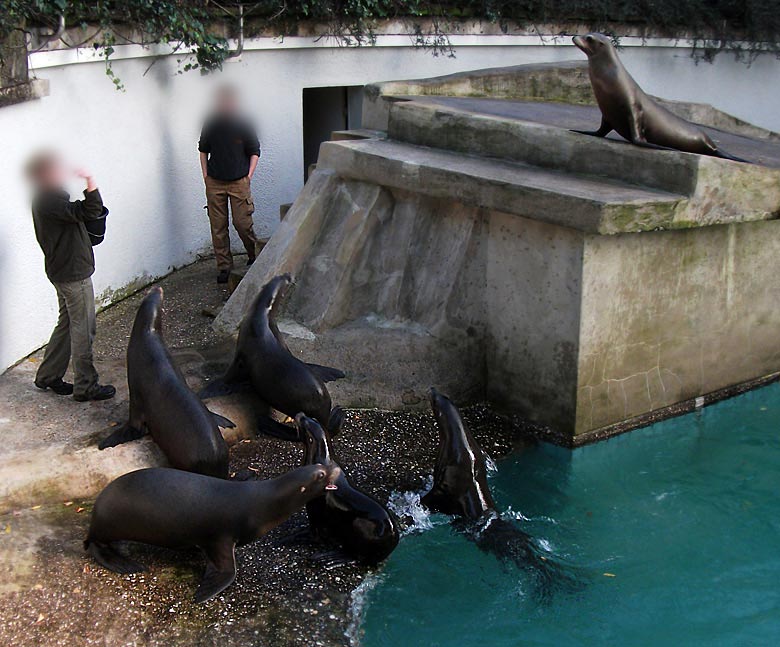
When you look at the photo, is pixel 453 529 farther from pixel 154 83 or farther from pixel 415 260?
pixel 154 83

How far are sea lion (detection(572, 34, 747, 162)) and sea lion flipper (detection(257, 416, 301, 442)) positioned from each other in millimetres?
3231

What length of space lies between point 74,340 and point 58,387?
18.8 inches

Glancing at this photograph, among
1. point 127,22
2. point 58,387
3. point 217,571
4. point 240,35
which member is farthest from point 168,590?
point 240,35

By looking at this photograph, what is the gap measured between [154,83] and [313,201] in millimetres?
2345

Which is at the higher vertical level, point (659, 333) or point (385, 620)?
point (659, 333)

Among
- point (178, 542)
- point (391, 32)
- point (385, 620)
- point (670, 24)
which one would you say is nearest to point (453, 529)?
point (385, 620)

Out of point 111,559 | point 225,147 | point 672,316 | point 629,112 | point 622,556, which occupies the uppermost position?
point 629,112

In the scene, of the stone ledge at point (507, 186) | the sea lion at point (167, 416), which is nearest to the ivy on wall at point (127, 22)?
the stone ledge at point (507, 186)

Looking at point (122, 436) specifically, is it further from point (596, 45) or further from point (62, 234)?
point (596, 45)

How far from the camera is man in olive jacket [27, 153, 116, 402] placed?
591 centimetres

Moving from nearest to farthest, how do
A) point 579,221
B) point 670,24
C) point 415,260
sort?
point 579,221 < point 415,260 < point 670,24

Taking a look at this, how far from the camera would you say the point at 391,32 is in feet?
35.6

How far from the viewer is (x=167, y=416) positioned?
19.0ft

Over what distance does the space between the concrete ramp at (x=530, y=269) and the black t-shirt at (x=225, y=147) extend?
3.52 feet
